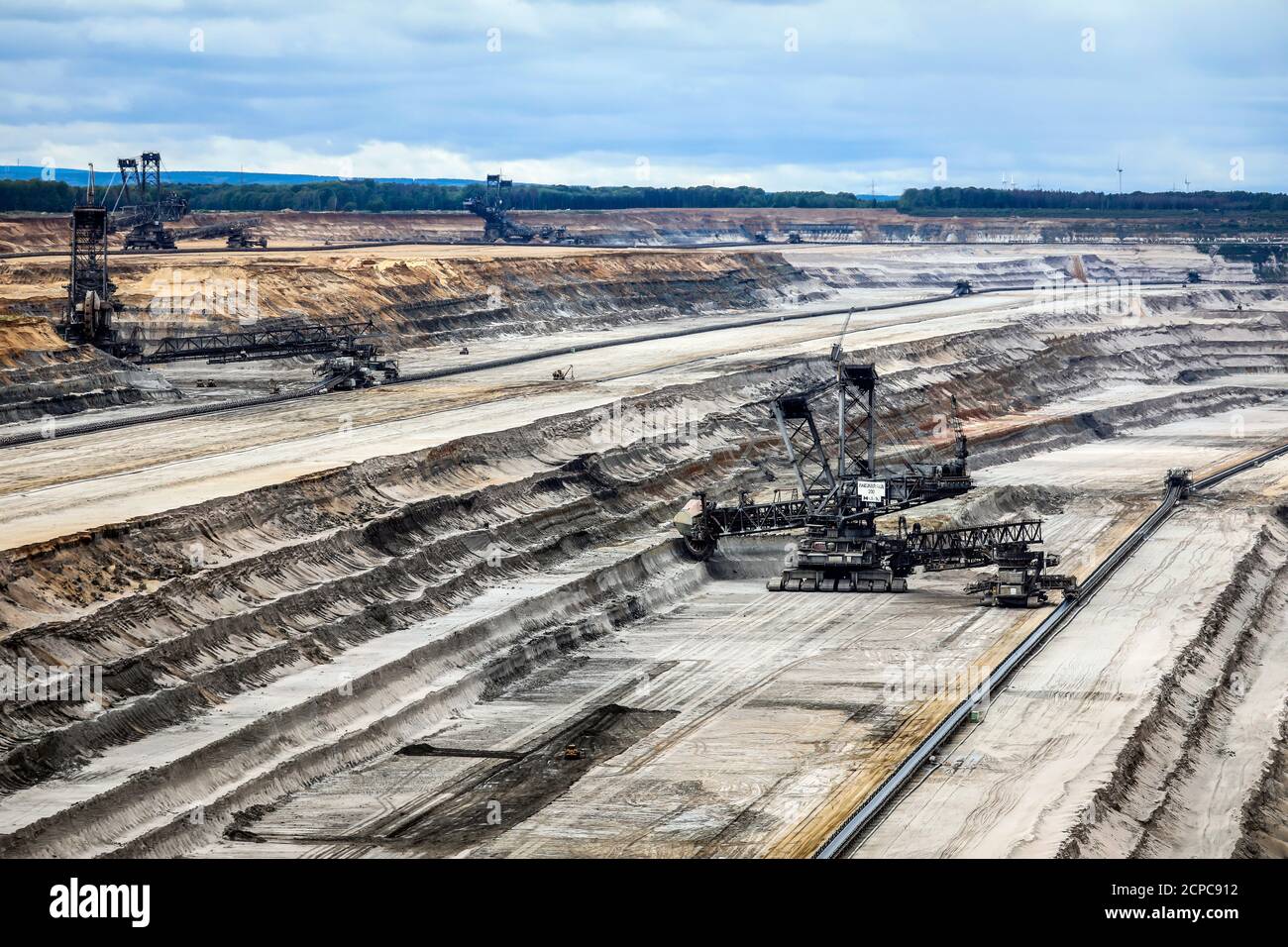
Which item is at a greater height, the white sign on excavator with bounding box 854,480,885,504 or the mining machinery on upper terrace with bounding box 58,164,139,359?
the mining machinery on upper terrace with bounding box 58,164,139,359

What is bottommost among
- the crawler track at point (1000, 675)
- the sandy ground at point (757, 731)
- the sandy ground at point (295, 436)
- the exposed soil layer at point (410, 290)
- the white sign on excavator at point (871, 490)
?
the sandy ground at point (757, 731)

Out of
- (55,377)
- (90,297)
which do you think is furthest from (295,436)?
(90,297)

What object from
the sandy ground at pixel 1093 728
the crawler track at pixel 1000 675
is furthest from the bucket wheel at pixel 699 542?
the sandy ground at pixel 1093 728

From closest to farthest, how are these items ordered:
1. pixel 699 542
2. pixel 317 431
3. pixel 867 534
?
1. pixel 867 534
2. pixel 699 542
3. pixel 317 431

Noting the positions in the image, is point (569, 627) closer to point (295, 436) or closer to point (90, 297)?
point (295, 436)

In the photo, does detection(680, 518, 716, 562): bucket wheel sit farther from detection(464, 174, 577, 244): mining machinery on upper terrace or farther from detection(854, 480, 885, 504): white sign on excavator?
detection(464, 174, 577, 244): mining machinery on upper terrace

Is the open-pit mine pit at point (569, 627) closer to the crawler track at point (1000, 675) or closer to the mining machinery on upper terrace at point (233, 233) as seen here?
the crawler track at point (1000, 675)

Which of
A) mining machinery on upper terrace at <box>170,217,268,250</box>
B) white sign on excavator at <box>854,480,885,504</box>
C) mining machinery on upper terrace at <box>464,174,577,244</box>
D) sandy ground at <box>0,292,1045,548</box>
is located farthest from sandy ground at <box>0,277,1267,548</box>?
mining machinery on upper terrace at <box>464,174,577,244</box>
